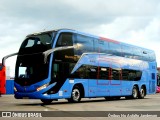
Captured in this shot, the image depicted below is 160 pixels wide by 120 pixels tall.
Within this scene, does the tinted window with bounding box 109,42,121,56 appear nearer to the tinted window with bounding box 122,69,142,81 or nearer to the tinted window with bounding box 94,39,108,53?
the tinted window with bounding box 94,39,108,53

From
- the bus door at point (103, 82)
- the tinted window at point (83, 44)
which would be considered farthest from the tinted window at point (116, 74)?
the tinted window at point (83, 44)

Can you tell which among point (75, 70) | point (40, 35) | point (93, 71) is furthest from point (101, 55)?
point (40, 35)

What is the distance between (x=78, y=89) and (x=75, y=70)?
3.86 ft

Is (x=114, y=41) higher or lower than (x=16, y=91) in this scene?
higher

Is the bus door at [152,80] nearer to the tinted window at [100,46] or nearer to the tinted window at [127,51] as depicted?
the tinted window at [127,51]

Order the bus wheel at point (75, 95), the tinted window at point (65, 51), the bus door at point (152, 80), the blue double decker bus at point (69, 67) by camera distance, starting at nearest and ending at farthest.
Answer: the blue double decker bus at point (69, 67)
the tinted window at point (65, 51)
the bus wheel at point (75, 95)
the bus door at point (152, 80)

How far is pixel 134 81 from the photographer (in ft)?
89.1

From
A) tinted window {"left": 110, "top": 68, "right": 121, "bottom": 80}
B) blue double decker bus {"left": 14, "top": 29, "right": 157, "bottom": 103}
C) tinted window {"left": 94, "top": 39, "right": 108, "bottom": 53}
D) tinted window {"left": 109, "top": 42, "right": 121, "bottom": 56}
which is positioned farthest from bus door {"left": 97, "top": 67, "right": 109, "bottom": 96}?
tinted window {"left": 109, "top": 42, "right": 121, "bottom": 56}

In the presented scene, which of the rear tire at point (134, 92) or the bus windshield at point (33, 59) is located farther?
the rear tire at point (134, 92)

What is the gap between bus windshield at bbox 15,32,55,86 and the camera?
62.5 ft

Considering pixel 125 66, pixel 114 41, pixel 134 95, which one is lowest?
pixel 134 95

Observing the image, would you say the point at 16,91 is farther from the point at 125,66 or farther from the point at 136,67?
the point at 136,67

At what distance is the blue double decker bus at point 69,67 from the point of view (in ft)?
62.5

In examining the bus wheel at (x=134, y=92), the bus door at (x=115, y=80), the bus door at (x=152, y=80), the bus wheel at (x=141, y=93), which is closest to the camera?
the bus door at (x=115, y=80)
